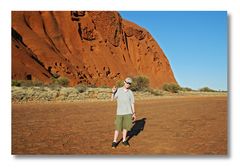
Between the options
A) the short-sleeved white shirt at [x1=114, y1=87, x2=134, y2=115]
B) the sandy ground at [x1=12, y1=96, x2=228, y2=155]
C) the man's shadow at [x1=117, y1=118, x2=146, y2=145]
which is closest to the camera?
the short-sleeved white shirt at [x1=114, y1=87, x2=134, y2=115]

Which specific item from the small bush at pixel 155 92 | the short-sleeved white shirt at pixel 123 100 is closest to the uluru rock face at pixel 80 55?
the small bush at pixel 155 92

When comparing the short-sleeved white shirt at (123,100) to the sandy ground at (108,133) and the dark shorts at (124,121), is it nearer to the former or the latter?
the dark shorts at (124,121)

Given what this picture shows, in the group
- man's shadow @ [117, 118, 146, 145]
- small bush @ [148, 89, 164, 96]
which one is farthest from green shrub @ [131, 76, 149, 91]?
man's shadow @ [117, 118, 146, 145]

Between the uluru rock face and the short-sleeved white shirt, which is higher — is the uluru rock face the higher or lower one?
the higher one

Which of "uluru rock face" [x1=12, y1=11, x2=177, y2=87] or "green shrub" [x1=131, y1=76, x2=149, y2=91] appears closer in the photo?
"uluru rock face" [x1=12, y1=11, x2=177, y2=87]

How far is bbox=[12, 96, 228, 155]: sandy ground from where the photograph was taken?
749 centimetres

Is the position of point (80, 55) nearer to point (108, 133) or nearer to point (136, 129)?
point (136, 129)

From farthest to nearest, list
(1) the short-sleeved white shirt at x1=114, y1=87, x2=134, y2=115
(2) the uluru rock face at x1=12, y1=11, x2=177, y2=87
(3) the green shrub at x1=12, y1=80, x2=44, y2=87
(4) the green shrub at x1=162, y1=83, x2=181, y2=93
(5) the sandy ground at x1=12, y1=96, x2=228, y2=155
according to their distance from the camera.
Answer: (2) the uluru rock face at x1=12, y1=11, x2=177, y2=87
(4) the green shrub at x1=162, y1=83, x2=181, y2=93
(3) the green shrub at x1=12, y1=80, x2=44, y2=87
(5) the sandy ground at x1=12, y1=96, x2=228, y2=155
(1) the short-sleeved white shirt at x1=114, y1=87, x2=134, y2=115

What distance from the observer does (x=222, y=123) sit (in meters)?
8.86

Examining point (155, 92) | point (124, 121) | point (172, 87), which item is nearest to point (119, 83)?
point (172, 87)

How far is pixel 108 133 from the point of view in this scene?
8.39m

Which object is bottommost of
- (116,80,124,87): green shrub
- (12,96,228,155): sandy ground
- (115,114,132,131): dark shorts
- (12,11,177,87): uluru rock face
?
(12,96,228,155): sandy ground

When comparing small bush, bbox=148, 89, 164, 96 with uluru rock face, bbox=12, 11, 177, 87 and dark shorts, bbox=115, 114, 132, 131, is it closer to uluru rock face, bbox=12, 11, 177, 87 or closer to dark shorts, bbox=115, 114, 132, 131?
uluru rock face, bbox=12, 11, 177, 87

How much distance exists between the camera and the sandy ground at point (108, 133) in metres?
7.49
